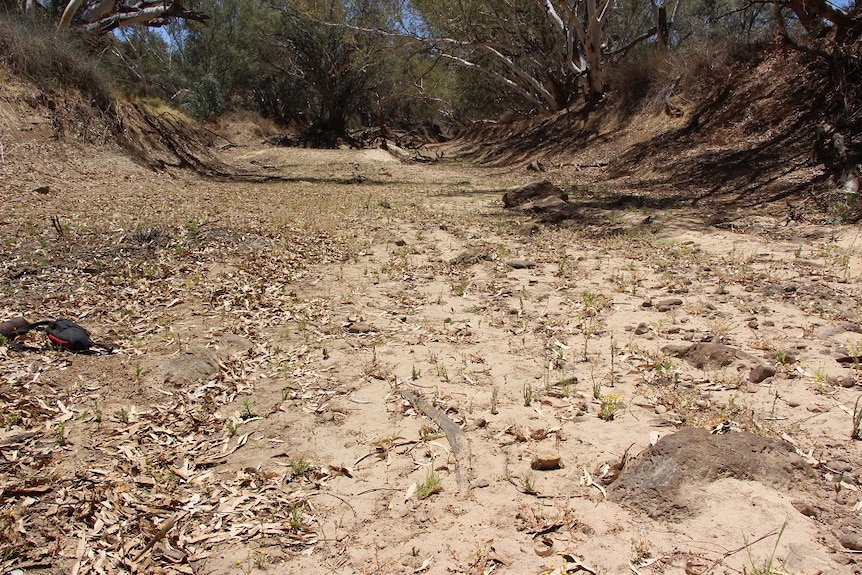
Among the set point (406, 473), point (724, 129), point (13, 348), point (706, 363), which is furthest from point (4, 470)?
point (724, 129)

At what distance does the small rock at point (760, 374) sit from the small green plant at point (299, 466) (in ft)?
9.58

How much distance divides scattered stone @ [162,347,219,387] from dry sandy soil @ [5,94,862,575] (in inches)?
1.0

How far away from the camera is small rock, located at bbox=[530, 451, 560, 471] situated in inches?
122

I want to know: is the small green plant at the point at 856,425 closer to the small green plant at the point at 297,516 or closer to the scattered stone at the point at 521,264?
the small green plant at the point at 297,516

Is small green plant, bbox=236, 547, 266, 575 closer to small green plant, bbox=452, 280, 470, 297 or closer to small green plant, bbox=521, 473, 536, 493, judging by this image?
small green plant, bbox=521, 473, 536, 493

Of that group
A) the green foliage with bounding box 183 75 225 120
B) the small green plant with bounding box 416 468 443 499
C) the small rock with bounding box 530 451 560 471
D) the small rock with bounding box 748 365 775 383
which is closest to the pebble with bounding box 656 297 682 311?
the small rock with bounding box 748 365 775 383

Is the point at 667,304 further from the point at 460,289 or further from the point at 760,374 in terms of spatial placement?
the point at 460,289

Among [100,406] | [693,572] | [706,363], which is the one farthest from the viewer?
[706,363]

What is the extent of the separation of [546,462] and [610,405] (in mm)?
780

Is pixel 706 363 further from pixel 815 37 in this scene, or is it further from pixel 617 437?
pixel 815 37

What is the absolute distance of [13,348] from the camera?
Result: 4551 millimetres

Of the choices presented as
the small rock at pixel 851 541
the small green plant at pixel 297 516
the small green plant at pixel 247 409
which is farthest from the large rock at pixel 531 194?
the small rock at pixel 851 541

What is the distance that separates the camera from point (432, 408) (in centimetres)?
387

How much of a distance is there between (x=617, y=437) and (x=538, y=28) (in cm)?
2623
